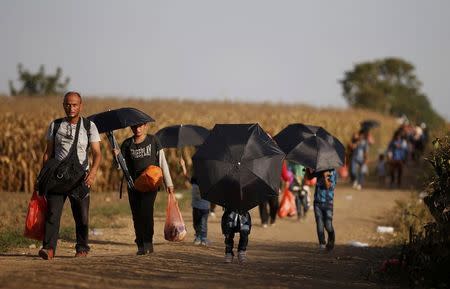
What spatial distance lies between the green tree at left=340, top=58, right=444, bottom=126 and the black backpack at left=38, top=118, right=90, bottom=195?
72.2 m

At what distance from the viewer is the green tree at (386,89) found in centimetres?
8450

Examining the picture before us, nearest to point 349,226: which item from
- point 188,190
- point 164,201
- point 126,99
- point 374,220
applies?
point 374,220

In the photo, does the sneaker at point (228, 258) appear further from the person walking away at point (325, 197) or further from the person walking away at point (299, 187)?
the person walking away at point (299, 187)

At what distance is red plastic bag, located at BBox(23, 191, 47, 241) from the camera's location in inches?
421

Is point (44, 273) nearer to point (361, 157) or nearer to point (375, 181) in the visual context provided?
point (361, 157)

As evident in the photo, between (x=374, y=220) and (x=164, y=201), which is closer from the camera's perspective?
(x=374, y=220)

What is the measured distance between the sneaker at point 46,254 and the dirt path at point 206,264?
0.14 metres

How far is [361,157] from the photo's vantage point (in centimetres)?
2520

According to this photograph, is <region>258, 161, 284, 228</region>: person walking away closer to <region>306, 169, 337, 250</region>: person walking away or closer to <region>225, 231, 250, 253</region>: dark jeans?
<region>306, 169, 337, 250</region>: person walking away

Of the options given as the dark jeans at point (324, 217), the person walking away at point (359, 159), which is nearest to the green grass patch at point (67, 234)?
the dark jeans at point (324, 217)

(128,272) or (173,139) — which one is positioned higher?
(173,139)

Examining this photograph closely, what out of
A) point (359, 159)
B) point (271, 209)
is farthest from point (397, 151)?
point (271, 209)

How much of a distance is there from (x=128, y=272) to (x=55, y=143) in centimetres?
242

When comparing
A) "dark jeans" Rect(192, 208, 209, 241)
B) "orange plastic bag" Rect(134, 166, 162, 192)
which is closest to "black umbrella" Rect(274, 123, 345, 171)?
"dark jeans" Rect(192, 208, 209, 241)
